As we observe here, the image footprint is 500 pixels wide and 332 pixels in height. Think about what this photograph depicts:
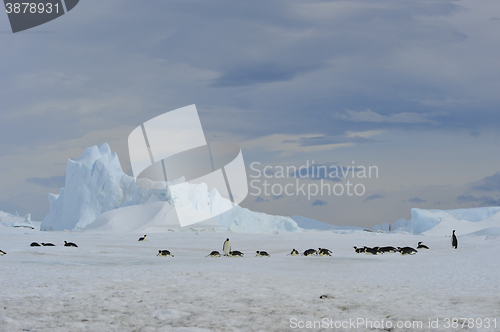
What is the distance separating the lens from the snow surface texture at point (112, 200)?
4591 centimetres

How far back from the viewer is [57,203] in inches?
2085

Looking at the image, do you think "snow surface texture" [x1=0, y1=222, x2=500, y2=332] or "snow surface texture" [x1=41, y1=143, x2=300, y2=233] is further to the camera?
"snow surface texture" [x1=41, y1=143, x2=300, y2=233]

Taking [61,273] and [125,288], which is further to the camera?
[61,273]

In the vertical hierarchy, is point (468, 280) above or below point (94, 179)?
below

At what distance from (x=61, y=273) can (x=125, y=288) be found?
2854mm

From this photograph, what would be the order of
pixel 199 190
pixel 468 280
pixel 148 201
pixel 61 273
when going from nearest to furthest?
pixel 468 280 → pixel 61 273 → pixel 148 201 → pixel 199 190

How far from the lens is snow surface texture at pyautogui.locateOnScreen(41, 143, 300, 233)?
45.9 metres

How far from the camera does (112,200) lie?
50219 mm

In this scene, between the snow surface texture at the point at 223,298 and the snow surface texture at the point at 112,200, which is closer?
the snow surface texture at the point at 223,298

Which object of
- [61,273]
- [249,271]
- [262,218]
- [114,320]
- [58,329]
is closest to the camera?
[58,329]

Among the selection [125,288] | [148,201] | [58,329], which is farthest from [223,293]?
[148,201]

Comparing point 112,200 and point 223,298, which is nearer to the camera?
point 223,298

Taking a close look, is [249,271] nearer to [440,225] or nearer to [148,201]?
[148,201]

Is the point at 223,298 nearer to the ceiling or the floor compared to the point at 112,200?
nearer to the floor
